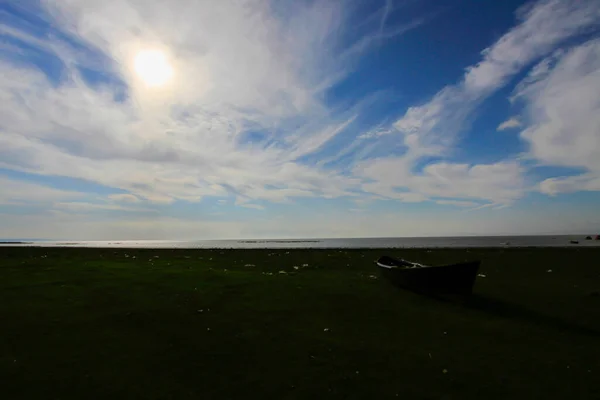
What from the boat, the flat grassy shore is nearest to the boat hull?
the boat

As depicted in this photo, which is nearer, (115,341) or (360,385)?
(360,385)

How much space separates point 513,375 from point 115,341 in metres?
10.6

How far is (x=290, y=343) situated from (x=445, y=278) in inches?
386

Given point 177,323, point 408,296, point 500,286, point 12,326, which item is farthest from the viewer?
point 500,286

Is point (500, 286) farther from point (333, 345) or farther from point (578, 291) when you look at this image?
point (333, 345)

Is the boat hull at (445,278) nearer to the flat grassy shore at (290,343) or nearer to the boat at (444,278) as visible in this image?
the boat at (444,278)

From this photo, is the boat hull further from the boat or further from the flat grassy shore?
the flat grassy shore

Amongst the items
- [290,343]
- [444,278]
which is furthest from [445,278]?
[290,343]

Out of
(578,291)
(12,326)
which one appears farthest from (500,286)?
(12,326)

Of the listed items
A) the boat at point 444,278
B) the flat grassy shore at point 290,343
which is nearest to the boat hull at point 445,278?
the boat at point 444,278

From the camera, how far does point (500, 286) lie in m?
21.5

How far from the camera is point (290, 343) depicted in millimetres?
10859

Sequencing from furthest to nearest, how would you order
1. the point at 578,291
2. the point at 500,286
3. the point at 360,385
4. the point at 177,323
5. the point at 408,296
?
the point at 500,286 < the point at 578,291 < the point at 408,296 < the point at 177,323 < the point at 360,385

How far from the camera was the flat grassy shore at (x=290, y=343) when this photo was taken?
7898 mm
